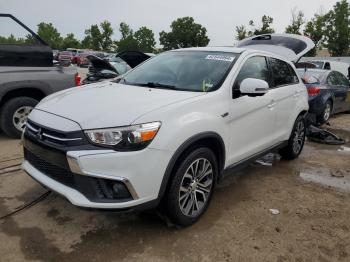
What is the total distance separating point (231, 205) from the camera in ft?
13.9

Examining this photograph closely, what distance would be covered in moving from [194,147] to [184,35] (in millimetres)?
58853

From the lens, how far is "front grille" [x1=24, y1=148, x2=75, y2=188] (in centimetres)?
318

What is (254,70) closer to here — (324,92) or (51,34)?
(324,92)

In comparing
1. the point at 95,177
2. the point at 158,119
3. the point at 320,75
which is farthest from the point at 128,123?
the point at 320,75

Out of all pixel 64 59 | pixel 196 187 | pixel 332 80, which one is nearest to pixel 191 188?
pixel 196 187

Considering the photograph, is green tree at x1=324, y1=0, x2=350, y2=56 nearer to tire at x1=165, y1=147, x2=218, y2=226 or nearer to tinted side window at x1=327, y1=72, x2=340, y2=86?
tinted side window at x1=327, y1=72, x2=340, y2=86

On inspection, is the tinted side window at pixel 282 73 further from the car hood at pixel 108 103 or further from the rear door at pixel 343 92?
the rear door at pixel 343 92

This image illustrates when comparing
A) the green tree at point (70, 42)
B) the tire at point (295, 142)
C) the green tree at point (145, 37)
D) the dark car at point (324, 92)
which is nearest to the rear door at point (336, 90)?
the dark car at point (324, 92)

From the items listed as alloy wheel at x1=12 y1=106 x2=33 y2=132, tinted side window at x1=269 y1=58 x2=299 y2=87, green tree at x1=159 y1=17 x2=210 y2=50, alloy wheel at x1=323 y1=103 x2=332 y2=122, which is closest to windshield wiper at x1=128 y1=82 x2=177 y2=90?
tinted side window at x1=269 y1=58 x2=299 y2=87

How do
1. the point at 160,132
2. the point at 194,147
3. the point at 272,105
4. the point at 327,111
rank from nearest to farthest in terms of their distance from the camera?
the point at 160,132 < the point at 194,147 < the point at 272,105 < the point at 327,111

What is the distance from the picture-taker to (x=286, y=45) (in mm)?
6250

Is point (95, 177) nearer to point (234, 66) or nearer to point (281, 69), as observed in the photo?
point (234, 66)

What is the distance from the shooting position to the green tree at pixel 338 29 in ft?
112

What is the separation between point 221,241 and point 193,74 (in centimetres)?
181
